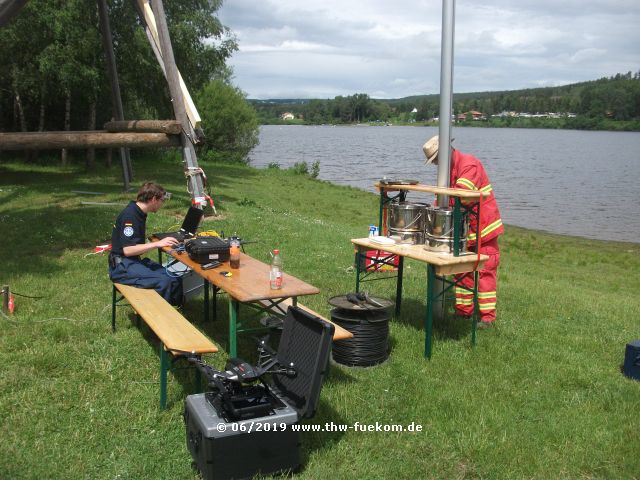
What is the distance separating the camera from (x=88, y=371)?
18.1ft

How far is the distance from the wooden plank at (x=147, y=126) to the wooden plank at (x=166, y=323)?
6.13 m

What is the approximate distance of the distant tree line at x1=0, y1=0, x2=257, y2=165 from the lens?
18.5 meters

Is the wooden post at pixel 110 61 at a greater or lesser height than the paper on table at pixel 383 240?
greater

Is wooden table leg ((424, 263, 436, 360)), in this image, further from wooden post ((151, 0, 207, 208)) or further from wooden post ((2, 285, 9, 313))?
wooden post ((151, 0, 207, 208))

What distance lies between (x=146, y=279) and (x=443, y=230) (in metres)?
3.09

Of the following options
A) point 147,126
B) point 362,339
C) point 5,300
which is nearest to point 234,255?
point 362,339

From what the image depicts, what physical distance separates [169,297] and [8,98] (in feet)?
68.8

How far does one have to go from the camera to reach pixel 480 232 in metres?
6.48

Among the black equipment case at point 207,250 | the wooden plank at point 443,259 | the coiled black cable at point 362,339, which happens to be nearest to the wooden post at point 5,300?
the black equipment case at point 207,250

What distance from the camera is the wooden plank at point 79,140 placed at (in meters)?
10.8

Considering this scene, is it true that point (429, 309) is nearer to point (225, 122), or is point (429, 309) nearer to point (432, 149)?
point (432, 149)

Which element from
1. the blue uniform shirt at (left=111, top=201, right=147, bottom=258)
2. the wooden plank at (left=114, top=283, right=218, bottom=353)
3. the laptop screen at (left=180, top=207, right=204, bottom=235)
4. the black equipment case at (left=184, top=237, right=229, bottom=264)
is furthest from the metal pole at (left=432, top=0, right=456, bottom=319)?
the blue uniform shirt at (left=111, top=201, right=147, bottom=258)

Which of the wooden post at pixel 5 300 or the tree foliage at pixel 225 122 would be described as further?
the tree foliage at pixel 225 122

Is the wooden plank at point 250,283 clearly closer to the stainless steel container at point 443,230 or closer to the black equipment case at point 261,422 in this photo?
the black equipment case at point 261,422
